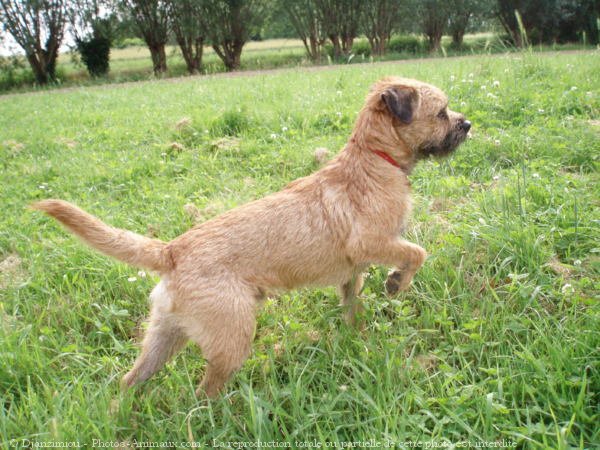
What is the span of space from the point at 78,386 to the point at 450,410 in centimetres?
A: 208

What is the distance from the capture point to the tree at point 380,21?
26141 millimetres

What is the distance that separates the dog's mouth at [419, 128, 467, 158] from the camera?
341 cm

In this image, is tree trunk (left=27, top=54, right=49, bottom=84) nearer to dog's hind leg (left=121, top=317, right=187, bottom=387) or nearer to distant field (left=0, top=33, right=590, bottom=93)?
distant field (left=0, top=33, right=590, bottom=93)

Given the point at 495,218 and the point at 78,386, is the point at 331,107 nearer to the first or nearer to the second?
the point at 495,218

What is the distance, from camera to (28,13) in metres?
23.4

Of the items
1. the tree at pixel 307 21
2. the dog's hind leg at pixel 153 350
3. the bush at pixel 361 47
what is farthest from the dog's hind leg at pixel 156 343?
the bush at pixel 361 47

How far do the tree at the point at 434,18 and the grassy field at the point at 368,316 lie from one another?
21834 mm

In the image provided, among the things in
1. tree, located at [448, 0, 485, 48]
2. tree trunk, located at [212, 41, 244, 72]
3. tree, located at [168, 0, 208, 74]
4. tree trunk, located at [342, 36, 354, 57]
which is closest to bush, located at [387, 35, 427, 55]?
tree, located at [448, 0, 485, 48]

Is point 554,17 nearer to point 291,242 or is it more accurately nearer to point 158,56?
point 158,56

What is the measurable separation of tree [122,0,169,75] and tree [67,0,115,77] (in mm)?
1538

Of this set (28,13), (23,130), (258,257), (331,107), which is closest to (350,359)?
(258,257)

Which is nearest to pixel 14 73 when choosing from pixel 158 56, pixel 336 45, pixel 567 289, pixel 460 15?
pixel 158 56

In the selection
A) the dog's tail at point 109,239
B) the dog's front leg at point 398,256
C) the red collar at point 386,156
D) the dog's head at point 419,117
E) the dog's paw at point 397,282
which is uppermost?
the dog's head at point 419,117

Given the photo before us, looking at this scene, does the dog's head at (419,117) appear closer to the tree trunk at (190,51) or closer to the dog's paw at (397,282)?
the dog's paw at (397,282)
